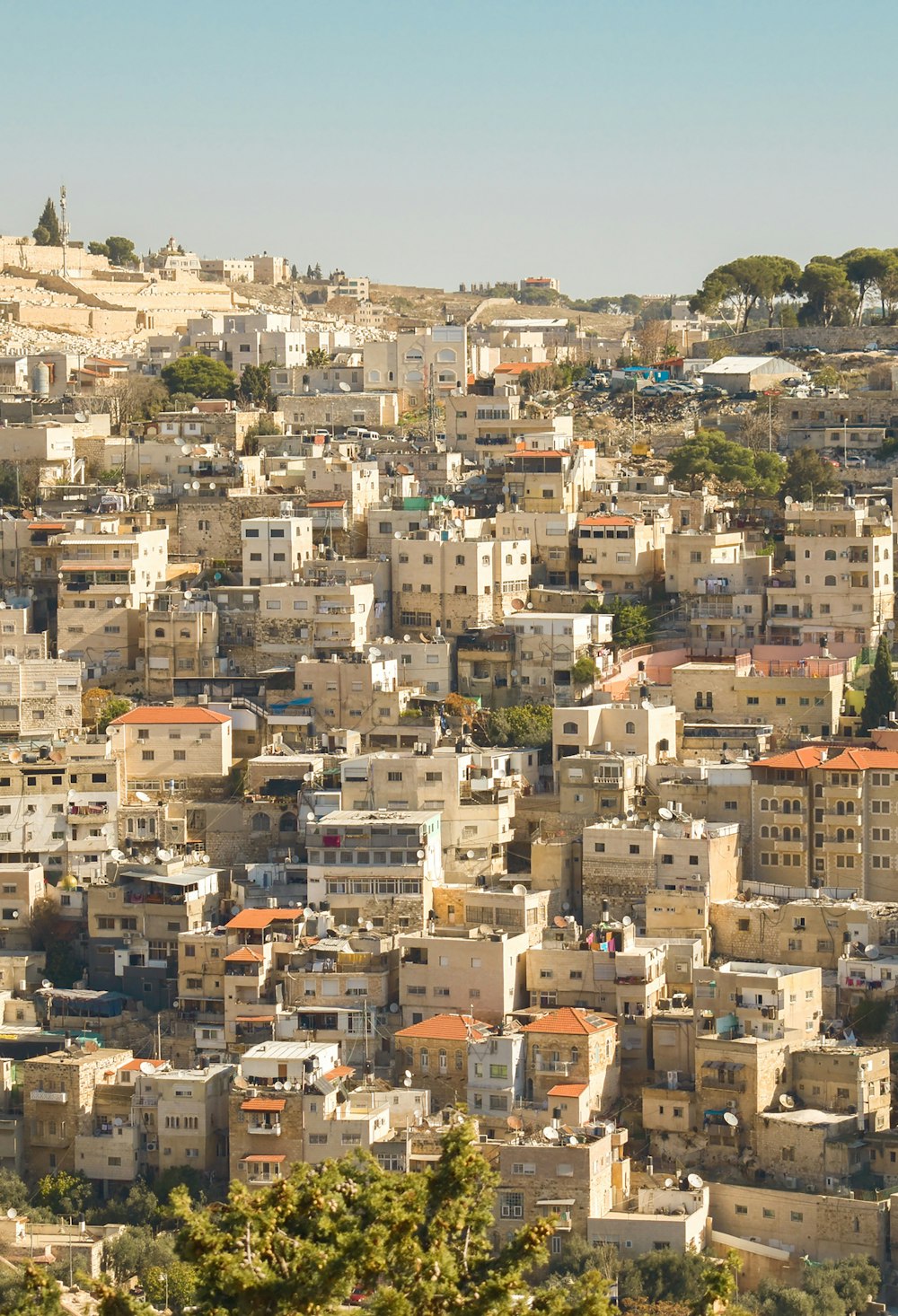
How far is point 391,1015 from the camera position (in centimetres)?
3497

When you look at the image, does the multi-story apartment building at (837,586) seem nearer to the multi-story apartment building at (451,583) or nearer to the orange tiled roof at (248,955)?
the multi-story apartment building at (451,583)

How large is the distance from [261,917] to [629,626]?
9.65 meters

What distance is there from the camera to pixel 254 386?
56.4 meters

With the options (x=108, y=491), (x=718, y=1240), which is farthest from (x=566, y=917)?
(x=108, y=491)

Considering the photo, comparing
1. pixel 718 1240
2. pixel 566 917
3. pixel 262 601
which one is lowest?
pixel 718 1240

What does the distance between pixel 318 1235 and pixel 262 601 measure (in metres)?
24.5

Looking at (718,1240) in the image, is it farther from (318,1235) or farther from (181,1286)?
(318,1235)

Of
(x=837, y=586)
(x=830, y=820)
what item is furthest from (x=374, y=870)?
(x=837, y=586)

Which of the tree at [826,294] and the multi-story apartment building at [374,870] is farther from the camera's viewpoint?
the tree at [826,294]

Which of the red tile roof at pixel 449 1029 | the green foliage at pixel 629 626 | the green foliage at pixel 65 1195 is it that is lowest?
the green foliage at pixel 65 1195

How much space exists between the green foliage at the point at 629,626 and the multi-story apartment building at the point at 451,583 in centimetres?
155

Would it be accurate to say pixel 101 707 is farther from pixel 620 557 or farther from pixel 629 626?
pixel 620 557

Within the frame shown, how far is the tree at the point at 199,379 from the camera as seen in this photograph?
56469 mm

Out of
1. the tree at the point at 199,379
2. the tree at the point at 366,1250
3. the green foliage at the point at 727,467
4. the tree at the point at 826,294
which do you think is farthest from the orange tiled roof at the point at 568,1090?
the tree at the point at 826,294
